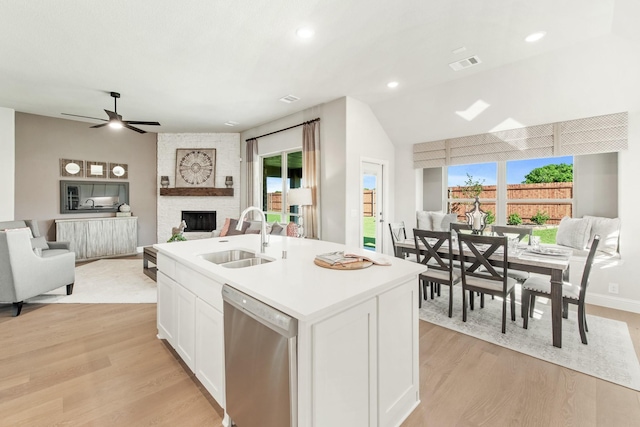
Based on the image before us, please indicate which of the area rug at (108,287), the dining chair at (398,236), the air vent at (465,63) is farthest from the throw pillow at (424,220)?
the area rug at (108,287)

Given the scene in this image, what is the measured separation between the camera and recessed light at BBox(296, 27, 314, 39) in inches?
107

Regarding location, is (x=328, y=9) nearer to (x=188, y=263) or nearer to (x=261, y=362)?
(x=188, y=263)

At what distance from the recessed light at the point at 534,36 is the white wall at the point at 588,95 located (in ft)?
1.60

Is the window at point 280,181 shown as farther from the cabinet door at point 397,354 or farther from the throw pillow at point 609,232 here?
the throw pillow at point 609,232

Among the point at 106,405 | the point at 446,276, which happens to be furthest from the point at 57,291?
the point at 446,276

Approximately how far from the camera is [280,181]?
6301 millimetres

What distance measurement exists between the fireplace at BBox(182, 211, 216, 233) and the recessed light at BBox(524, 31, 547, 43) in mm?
6652

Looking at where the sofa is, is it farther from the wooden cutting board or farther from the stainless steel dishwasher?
the stainless steel dishwasher

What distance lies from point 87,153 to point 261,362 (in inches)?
278

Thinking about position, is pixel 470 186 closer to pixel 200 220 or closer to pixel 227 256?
pixel 227 256

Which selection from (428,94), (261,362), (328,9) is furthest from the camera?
(428,94)

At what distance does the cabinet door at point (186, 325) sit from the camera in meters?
1.96

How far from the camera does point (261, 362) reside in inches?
50.9

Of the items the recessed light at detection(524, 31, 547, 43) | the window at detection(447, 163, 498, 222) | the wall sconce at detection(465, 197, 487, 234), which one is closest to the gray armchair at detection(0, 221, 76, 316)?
the wall sconce at detection(465, 197, 487, 234)
